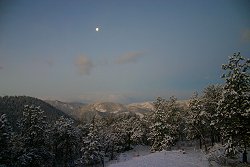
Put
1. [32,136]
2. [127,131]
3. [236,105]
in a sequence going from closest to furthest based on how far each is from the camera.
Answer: [236,105], [32,136], [127,131]

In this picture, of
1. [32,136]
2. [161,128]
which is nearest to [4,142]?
[32,136]

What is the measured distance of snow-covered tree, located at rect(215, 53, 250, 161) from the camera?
33000 millimetres

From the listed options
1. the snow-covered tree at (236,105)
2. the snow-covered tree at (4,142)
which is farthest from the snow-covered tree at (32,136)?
the snow-covered tree at (236,105)

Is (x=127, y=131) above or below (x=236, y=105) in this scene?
below

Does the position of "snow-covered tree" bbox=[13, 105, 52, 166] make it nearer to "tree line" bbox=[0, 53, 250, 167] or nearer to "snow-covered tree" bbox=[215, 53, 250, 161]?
"tree line" bbox=[0, 53, 250, 167]

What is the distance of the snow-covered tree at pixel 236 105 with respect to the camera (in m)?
33.0

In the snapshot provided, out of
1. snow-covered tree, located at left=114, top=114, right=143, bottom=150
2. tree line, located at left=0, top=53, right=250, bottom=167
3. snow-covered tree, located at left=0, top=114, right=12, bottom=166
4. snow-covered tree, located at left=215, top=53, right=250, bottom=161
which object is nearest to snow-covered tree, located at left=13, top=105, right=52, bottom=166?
tree line, located at left=0, top=53, right=250, bottom=167

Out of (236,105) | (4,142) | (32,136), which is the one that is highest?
(236,105)

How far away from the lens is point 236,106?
3359 centimetres

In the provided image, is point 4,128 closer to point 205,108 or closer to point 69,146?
point 69,146

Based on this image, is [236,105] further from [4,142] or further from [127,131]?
Answer: [127,131]

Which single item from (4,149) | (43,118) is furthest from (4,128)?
(43,118)

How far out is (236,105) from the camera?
33625mm

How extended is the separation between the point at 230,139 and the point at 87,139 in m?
37.5
